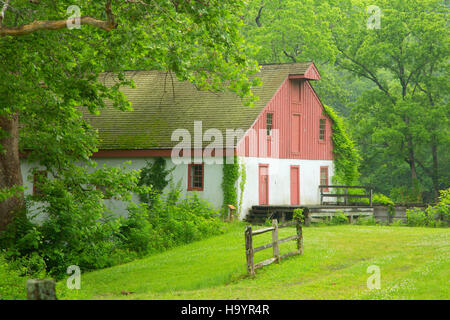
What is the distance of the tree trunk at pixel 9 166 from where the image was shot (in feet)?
66.8

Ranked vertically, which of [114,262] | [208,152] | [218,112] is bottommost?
[114,262]

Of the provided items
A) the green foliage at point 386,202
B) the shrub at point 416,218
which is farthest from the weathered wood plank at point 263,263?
the green foliage at point 386,202

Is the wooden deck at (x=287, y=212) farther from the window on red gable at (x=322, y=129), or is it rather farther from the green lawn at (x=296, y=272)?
the window on red gable at (x=322, y=129)

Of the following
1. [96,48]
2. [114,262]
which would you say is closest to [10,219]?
[114,262]

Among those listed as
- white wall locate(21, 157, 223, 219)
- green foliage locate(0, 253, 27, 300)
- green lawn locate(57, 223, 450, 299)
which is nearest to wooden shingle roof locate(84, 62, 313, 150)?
white wall locate(21, 157, 223, 219)

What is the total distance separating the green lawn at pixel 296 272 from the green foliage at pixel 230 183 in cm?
521

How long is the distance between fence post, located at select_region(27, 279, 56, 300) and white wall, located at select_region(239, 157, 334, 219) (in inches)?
894

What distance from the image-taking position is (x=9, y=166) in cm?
2053

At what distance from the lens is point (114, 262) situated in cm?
2259

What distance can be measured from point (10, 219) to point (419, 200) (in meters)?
30.1

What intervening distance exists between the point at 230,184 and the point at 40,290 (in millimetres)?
22190

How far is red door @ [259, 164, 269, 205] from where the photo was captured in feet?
110

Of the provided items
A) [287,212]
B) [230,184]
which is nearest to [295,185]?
[287,212]
